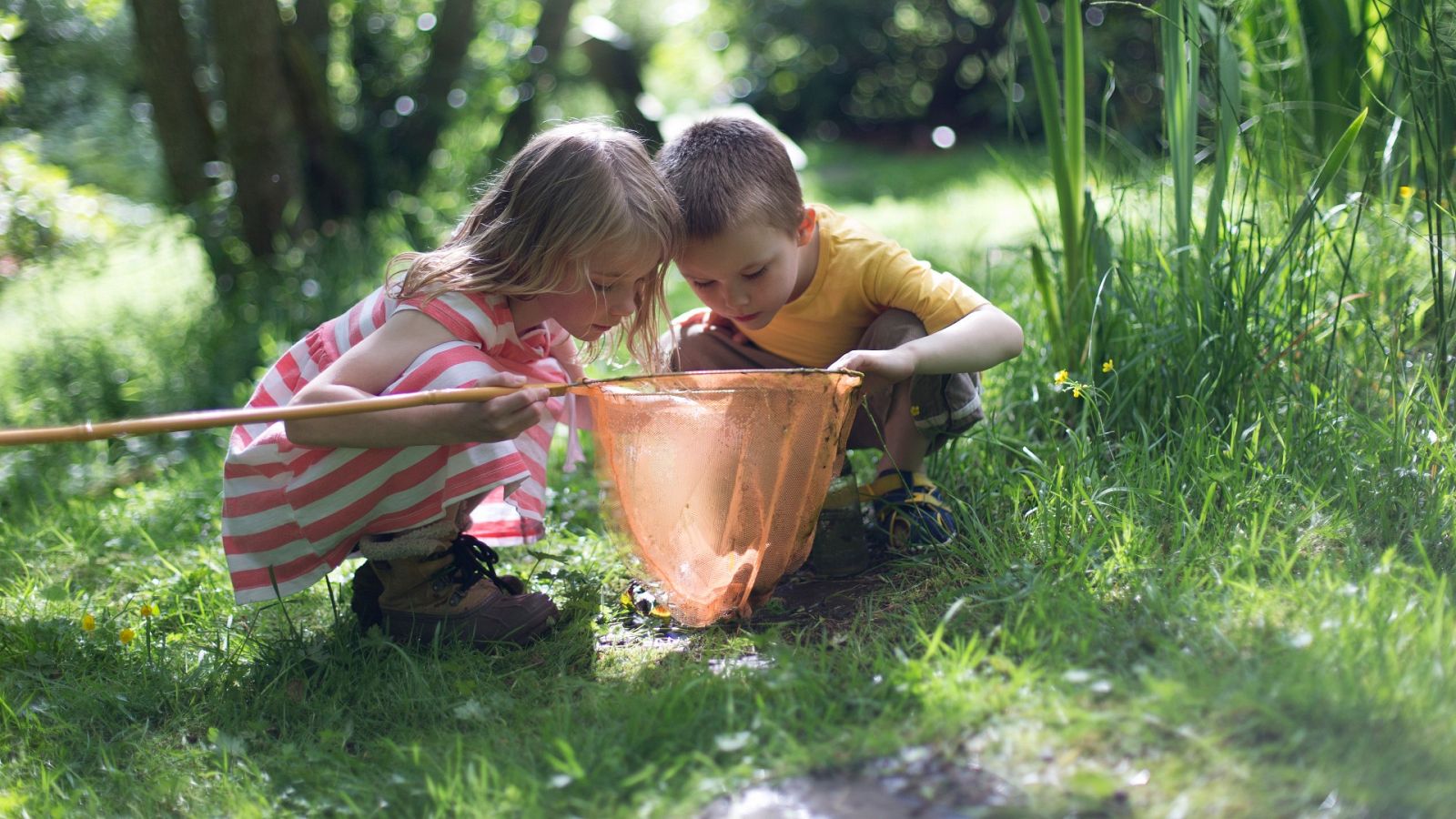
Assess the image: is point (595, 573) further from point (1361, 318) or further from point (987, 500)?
point (1361, 318)

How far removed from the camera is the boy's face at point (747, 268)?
2.36 m

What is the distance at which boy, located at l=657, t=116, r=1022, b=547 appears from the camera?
2350mm

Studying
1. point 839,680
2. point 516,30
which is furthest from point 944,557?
point 516,30

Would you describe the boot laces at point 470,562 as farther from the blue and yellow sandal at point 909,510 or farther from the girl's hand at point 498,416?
the blue and yellow sandal at point 909,510

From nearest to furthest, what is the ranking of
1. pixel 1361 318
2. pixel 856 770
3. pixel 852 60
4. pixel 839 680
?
pixel 856 770, pixel 839 680, pixel 1361 318, pixel 852 60

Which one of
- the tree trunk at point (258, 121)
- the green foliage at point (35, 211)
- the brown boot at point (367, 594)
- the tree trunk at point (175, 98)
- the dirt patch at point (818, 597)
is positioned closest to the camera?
the dirt patch at point (818, 597)

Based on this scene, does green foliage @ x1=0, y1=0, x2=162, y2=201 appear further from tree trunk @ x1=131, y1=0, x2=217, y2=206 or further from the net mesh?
the net mesh

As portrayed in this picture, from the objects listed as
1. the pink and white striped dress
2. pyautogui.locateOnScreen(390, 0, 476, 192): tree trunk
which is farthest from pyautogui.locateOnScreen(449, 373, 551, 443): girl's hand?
pyautogui.locateOnScreen(390, 0, 476, 192): tree trunk

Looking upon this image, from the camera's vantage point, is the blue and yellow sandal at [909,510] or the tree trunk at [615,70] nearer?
the blue and yellow sandal at [909,510]

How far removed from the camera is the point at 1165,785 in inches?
58.2

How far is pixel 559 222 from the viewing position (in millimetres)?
2230

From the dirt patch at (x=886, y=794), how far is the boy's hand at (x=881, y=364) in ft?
2.57

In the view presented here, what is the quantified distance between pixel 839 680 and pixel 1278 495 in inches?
36.9

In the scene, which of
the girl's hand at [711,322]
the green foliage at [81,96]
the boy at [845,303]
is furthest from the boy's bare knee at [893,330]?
the green foliage at [81,96]
